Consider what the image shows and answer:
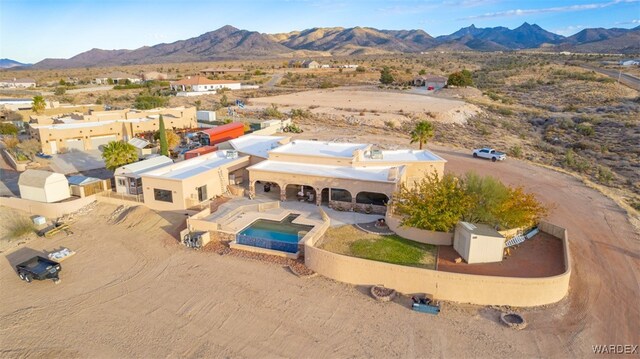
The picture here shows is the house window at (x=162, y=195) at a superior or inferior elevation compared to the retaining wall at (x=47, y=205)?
superior

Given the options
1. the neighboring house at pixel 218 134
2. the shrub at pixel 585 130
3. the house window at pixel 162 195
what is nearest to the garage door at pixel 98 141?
the neighboring house at pixel 218 134

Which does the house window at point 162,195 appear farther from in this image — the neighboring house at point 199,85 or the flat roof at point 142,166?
the neighboring house at point 199,85

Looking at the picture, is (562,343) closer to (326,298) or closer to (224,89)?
(326,298)

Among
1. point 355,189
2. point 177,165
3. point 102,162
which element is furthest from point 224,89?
point 355,189

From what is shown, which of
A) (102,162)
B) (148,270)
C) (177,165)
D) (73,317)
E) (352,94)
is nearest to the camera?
(73,317)

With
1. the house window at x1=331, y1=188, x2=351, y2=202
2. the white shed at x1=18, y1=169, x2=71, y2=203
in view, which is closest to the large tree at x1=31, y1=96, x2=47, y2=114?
the white shed at x1=18, y1=169, x2=71, y2=203

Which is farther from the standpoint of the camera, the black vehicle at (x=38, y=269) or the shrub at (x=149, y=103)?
the shrub at (x=149, y=103)

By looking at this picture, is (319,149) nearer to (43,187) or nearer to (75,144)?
(43,187)
